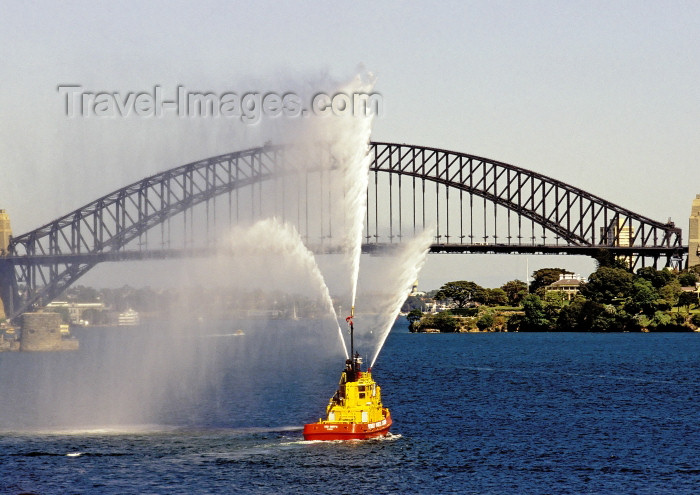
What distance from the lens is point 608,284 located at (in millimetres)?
180125

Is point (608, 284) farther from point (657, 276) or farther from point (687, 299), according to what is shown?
point (687, 299)

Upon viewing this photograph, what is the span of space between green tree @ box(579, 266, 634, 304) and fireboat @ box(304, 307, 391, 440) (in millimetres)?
134948

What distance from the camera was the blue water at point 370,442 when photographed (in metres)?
43.9

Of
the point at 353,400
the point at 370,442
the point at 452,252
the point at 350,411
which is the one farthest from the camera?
the point at 452,252

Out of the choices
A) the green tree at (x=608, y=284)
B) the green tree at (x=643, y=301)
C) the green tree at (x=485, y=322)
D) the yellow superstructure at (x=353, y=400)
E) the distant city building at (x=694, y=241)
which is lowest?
the yellow superstructure at (x=353, y=400)

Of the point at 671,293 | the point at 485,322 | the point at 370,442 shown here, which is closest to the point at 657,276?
the point at 671,293

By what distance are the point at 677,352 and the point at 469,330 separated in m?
78.2

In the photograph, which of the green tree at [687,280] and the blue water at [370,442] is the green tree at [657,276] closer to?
the green tree at [687,280]

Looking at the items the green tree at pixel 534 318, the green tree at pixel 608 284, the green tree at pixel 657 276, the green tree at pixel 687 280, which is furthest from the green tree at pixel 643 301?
the green tree at pixel 534 318

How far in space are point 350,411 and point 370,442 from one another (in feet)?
7.38

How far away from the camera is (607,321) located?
173250 millimetres

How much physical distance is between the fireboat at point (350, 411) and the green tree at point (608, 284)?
135 metres

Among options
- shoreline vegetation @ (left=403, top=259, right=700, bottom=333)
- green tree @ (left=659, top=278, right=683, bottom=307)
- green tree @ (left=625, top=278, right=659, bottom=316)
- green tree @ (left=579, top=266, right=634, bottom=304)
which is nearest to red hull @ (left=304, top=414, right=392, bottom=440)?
shoreline vegetation @ (left=403, top=259, right=700, bottom=333)

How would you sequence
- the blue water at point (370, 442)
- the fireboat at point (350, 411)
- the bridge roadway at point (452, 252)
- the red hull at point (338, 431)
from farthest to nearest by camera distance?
1. the bridge roadway at point (452, 252)
2. the red hull at point (338, 431)
3. the fireboat at point (350, 411)
4. the blue water at point (370, 442)
